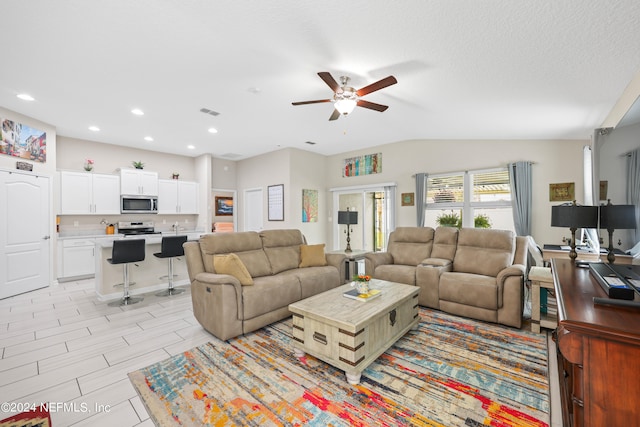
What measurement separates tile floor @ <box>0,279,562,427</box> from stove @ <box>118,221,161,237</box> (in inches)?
79.1

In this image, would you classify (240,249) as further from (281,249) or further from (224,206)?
(224,206)

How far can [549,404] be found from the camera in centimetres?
181

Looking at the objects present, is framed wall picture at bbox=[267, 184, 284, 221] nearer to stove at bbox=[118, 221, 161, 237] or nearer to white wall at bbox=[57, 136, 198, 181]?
white wall at bbox=[57, 136, 198, 181]

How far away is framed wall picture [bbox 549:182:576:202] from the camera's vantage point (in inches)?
165

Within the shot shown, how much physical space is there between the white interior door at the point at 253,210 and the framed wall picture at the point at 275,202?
1.67ft

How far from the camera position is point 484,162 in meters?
4.94

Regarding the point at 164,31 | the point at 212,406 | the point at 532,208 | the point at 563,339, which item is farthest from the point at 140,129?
the point at 532,208

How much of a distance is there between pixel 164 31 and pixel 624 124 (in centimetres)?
394

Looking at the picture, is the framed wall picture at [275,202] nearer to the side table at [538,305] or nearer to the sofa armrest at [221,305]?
the sofa armrest at [221,305]

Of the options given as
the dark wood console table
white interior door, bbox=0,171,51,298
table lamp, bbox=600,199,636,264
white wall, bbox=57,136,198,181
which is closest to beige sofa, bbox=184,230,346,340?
the dark wood console table

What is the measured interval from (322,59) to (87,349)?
3.56 meters

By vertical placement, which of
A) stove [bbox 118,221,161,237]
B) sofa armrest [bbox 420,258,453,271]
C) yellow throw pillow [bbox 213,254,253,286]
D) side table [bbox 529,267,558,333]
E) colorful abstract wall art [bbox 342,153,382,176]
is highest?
colorful abstract wall art [bbox 342,153,382,176]

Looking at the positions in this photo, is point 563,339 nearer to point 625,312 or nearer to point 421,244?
point 625,312

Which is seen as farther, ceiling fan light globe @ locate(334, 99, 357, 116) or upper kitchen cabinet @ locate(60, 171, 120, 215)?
upper kitchen cabinet @ locate(60, 171, 120, 215)
